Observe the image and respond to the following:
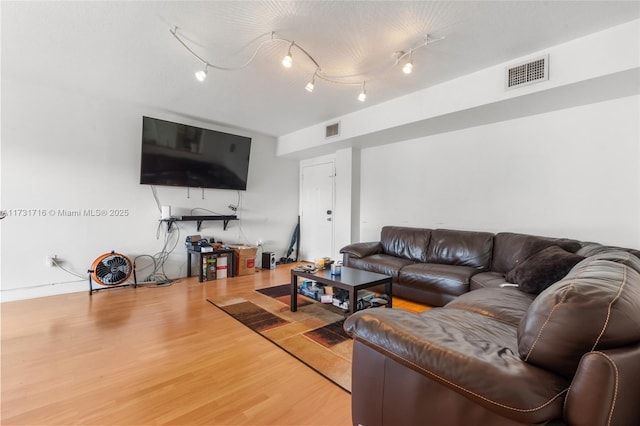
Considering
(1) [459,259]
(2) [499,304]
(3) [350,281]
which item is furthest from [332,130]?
(2) [499,304]

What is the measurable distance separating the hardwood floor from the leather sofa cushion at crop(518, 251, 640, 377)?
1.03m

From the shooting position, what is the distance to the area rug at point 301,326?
1.99 metres

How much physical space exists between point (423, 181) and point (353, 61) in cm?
211

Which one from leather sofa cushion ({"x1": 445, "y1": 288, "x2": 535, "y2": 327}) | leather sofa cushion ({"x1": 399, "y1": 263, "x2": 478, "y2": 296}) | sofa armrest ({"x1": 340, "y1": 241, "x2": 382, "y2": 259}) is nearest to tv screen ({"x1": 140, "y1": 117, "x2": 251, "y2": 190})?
sofa armrest ({"x1": 340, "y1": 241, "x2": 382, "y2": 259})

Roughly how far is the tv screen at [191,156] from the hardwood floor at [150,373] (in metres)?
2.01

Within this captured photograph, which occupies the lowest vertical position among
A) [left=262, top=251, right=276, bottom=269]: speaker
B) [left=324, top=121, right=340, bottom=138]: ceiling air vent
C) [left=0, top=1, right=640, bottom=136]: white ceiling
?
[left=262, top=251, right=276, bottom=269]: speaker

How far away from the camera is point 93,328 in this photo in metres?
2.54

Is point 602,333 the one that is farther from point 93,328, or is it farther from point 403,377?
point 93,328

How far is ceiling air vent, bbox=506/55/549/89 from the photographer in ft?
8.29

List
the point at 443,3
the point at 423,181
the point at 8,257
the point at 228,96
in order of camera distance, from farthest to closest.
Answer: the point at 423,181 < the point at 228,96 < the point at 8,257 < the point at 443,3

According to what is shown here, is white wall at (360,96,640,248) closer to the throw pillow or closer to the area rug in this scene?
the throw pillow

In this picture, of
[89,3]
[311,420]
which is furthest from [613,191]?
[89,3]

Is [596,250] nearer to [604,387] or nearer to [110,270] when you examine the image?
[604,387]

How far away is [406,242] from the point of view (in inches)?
156
